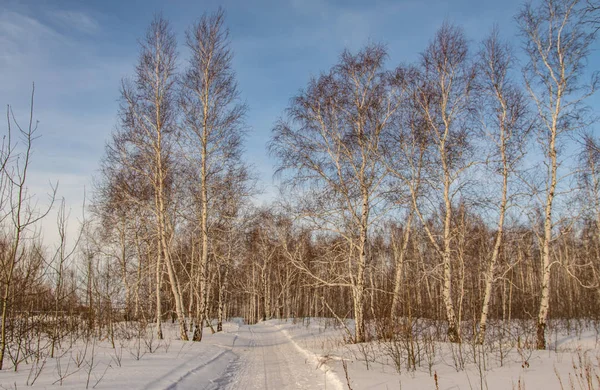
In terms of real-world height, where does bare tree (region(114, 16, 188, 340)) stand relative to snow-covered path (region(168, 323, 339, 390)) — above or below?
above

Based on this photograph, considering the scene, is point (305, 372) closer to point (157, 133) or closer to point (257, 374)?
point (257, 374)

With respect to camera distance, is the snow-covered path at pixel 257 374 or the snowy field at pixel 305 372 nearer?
the snowy field at pixel 305 372

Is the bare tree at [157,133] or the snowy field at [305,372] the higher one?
the bare tree at [157,133]

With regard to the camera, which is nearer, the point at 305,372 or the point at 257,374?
the point at 305,372

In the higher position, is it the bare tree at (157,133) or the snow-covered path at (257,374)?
the bare tree at (157,133)

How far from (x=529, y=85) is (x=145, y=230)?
15520 mm

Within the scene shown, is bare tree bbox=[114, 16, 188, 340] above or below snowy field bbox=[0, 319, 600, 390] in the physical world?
above

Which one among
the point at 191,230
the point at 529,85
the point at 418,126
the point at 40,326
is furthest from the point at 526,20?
the point at 40,326

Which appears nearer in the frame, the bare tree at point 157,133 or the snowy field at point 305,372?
the snowy field at point 305,372

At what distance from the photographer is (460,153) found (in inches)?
507

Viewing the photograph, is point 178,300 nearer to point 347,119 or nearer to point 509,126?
point 347,119

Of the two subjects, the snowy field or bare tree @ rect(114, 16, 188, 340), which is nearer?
the snowy field

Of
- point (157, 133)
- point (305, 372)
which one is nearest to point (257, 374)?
point (305, 372)

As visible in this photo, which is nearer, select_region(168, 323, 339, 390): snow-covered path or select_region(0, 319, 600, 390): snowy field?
select_region(0, 319, 600, 390): snowy field
